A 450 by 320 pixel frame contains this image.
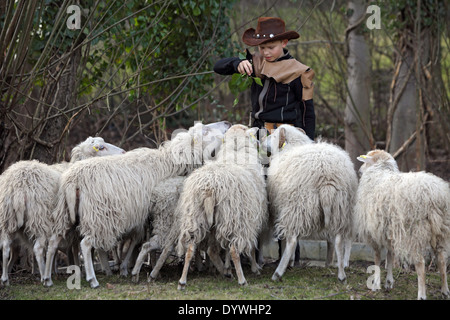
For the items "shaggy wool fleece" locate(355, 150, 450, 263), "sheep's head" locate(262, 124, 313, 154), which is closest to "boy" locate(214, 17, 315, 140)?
"sheep's head" locate(262, 124, 313, 154)

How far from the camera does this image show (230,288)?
4.71m

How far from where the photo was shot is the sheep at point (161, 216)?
5086mm

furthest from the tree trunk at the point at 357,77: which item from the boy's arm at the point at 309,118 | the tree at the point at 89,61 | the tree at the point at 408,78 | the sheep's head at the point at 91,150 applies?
the sheep's head at the point at 91,150

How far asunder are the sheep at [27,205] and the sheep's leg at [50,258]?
0.07m

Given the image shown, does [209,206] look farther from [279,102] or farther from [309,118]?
[309,118]

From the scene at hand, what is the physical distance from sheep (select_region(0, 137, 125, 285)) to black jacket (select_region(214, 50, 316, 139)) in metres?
2.04

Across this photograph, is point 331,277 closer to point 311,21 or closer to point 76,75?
point 76,75

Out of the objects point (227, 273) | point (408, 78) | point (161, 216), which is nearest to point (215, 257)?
point (227, 273)

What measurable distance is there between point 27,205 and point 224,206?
1668 millimetres

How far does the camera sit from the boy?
18.7 ft

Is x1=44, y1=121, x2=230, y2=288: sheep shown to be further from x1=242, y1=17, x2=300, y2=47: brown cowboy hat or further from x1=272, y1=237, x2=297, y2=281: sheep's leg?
x1=242, y1=17, x2=300, y2=47: brown cowboy hat

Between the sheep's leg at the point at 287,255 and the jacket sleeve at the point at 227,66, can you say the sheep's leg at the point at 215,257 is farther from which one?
the jacket sleeve at the point at 227,66
